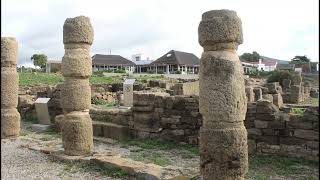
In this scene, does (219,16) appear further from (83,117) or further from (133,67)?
(133,67)

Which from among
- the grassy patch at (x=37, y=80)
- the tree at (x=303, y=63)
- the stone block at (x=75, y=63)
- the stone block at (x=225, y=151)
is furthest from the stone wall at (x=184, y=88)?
the tree at (x=303, y=63)

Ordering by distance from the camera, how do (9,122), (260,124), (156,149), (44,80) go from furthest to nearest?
(44,80)
(9,122)
(156,149)
(260,124)

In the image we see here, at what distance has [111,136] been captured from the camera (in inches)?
429

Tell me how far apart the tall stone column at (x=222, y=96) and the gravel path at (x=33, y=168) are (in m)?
2.33

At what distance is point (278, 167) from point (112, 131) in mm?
5032

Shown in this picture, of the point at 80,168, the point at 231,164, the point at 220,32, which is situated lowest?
the point at 80,168

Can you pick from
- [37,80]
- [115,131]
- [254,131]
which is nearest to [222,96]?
[254,131]

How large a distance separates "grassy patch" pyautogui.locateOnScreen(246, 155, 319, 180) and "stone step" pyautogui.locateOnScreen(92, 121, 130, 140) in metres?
3.98

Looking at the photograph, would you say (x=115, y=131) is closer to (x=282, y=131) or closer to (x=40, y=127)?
(x=40, y=127)

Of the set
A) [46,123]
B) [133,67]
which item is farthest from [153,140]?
[133,67]

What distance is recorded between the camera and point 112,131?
10.9m

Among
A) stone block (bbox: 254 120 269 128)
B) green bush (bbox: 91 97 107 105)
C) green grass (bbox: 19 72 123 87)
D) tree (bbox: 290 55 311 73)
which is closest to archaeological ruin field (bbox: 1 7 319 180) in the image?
stone block (bbox: 254 120 269 128)

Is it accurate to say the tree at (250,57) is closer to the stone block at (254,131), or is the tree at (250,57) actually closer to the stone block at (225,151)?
the stone block at (254,131)

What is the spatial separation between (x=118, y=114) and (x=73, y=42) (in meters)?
4.08
